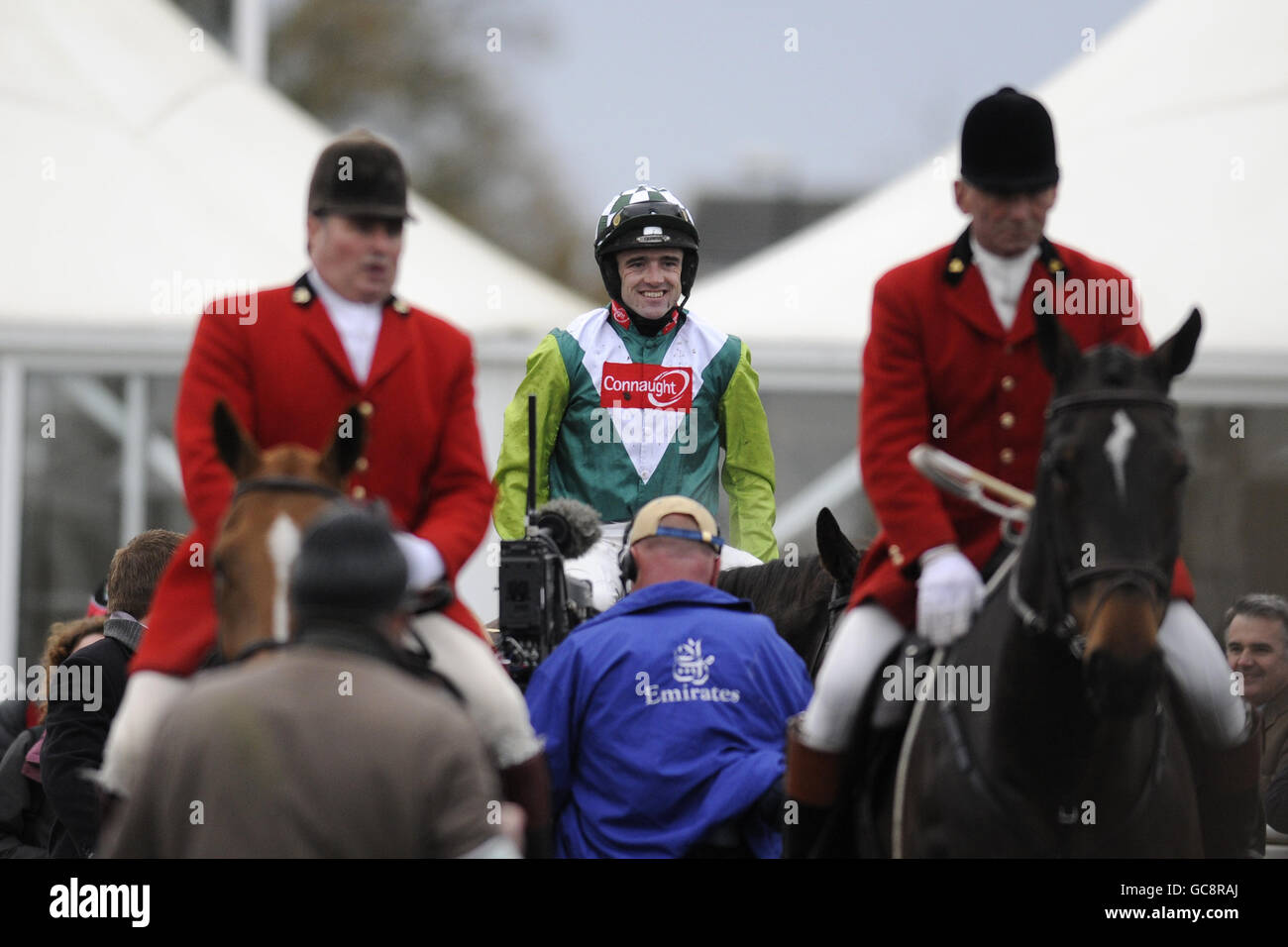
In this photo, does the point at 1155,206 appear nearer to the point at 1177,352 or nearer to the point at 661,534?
the point at 661,534

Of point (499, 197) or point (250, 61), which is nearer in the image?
point (250, 61)

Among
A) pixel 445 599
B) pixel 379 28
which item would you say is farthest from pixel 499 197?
pixel 445 599

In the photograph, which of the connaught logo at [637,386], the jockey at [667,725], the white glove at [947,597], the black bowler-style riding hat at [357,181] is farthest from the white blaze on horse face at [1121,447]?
the connaught logo at [637,386]

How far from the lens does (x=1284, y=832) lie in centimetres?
761

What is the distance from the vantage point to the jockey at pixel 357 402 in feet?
16.5

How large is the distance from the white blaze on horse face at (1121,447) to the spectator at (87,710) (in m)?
3.61

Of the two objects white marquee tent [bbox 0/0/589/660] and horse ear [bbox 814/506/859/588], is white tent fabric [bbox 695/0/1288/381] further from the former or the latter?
horse ear [bbox 814/506/859/588]

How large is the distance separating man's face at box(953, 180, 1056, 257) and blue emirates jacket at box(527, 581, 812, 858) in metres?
1.80

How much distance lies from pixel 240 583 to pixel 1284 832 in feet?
15.3

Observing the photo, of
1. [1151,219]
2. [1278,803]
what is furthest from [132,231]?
[1278,803]

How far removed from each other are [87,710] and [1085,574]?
3.83m

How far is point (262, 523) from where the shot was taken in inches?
176

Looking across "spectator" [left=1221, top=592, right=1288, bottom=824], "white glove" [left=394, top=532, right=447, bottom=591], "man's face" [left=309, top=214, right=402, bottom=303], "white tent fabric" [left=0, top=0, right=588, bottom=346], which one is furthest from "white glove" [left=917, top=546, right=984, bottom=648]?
"white tent fabric" [left=0, top=0, right=588, bottom=346]
